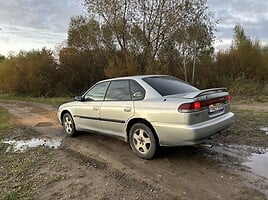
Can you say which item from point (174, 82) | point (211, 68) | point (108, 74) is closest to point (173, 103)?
point (174, 82)

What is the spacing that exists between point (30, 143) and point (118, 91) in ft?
9.19

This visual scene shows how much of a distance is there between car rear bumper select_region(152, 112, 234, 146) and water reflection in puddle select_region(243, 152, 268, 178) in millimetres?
788

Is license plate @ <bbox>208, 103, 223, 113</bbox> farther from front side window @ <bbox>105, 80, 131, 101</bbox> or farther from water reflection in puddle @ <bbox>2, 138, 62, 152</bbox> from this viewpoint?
water reflection in puddle @ <bbox>2, 138, 62, 152</bbox>

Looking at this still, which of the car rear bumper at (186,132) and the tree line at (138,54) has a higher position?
the tree line at (138,54)

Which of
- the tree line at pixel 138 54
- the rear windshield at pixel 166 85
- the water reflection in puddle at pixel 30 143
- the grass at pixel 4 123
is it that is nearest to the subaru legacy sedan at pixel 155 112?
the rear windshield at pixel 166 85

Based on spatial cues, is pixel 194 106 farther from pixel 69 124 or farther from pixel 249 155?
pixel 69 124

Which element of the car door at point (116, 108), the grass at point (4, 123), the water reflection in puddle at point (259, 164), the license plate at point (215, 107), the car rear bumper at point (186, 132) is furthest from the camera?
the grass at point (4, 123)

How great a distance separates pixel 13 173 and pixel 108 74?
14.5 m

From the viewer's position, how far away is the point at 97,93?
696 centimetres

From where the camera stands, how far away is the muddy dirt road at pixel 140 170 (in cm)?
421

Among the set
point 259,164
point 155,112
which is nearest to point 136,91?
point 155,112

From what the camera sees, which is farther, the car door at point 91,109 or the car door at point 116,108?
the car door at point 91,109

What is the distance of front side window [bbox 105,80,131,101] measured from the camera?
20.1ft

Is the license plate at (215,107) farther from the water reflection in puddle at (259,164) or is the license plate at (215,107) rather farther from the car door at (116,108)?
the car door at (116,108)
